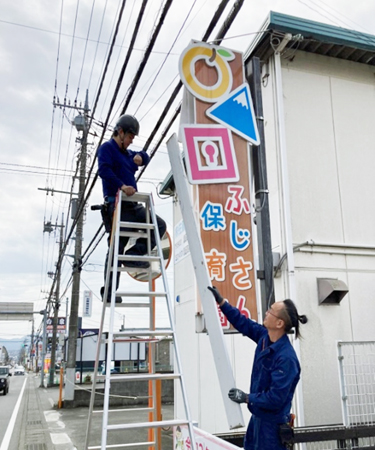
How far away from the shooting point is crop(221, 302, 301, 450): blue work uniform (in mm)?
2781

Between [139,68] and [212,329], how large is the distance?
466 centimetres

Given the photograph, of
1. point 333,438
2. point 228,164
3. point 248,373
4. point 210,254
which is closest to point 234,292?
point 210,254

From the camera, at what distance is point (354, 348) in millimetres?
5879

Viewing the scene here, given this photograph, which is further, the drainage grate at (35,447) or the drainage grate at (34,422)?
the drainage grate at (34,422)

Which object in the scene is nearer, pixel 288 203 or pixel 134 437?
pixel 288 203

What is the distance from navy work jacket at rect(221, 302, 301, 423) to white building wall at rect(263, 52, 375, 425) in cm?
362

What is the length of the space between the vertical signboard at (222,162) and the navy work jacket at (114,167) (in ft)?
2.33

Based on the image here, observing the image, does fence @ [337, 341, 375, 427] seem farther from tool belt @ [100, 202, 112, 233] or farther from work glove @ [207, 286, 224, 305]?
tool belt @ [100, 202, 112, 233]

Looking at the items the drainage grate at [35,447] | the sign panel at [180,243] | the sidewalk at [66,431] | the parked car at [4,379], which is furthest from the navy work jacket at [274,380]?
the parked car at [4,379]

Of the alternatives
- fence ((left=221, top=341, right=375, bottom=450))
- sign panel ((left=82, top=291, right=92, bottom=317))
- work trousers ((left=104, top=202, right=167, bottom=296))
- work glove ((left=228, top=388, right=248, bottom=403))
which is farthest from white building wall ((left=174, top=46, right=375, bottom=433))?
sign panel ((left=82, top=291, right=92, bottom=317))

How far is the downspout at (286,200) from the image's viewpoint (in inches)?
242

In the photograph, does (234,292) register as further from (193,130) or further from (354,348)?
(354,348)

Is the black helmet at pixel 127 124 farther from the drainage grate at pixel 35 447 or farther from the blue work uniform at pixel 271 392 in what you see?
the drainage grate at pixel 35 447

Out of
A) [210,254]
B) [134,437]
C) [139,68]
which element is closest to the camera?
[210,254]
